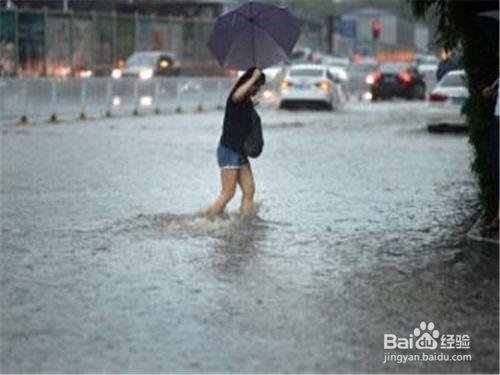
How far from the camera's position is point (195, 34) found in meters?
48.8

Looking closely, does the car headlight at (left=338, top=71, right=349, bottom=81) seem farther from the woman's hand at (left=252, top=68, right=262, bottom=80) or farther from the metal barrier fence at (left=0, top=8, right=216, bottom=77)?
the woman's hand at (left=252, top=68, right=262, bottom=80)

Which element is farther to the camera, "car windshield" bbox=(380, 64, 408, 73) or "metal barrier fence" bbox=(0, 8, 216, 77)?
"car windshield" bbox=(380, 64, 408, 73)

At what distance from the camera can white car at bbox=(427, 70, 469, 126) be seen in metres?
23.8

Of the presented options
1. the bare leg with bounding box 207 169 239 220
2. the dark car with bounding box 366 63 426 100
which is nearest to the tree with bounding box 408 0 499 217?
the bare leg with bounding box 207 169 239 220

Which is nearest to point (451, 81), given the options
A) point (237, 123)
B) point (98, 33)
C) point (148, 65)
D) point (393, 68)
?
point (237, 123)

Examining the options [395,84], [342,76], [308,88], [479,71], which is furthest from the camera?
[342,76]

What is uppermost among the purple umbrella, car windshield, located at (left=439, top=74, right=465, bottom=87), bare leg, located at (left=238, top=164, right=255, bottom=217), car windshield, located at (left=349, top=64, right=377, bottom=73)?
the purple umbrella

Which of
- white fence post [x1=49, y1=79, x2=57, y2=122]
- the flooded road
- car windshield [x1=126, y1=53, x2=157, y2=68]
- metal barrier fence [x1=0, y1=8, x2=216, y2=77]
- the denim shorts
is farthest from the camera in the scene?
car windshield [x1=126, y1=53, x2=157, y2=68]

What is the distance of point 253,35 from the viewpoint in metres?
11.2

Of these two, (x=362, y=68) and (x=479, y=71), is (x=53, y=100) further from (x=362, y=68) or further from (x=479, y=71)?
(x=362, y=68)

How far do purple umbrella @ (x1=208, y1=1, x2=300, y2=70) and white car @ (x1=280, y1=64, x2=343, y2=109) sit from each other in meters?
23.2

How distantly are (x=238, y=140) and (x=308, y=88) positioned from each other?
2356 cm

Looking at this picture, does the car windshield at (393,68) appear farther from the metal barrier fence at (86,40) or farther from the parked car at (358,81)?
the metal barrier fence at (86,40)

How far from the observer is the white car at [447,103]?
2381 centimetres
